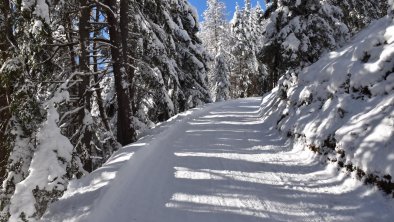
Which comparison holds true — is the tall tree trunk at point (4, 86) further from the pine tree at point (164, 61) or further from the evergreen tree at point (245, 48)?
the evergreen tree at point (245, 48)

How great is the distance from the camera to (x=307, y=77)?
36.7ft

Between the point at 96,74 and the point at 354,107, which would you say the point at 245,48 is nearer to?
the point at 96,74

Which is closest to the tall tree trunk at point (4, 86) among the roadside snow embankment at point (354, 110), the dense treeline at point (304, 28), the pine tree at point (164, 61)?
the pine tree at point (164, 61)

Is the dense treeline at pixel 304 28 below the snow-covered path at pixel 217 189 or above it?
above

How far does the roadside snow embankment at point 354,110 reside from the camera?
5676mm

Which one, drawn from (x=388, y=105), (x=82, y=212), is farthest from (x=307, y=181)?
(x=82, y=212)

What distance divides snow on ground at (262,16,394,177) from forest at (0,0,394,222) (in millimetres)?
65

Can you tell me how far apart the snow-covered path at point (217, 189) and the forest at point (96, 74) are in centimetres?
61

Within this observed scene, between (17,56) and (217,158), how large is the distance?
5.09m

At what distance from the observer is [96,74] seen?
1234cm

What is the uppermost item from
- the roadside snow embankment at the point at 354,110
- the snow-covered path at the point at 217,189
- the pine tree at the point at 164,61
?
the pine tree at the point at 164,61

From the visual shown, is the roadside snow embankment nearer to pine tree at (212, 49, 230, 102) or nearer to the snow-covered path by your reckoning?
the snow-covered path

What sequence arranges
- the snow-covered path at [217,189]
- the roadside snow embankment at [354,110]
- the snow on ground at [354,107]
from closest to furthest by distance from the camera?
the snow-covered path at [217,189], the roadside snow embankment at [354,110], the snow on ground at [354,107]

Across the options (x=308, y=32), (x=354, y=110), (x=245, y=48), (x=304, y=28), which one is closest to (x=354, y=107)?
(x=354, y=110)
